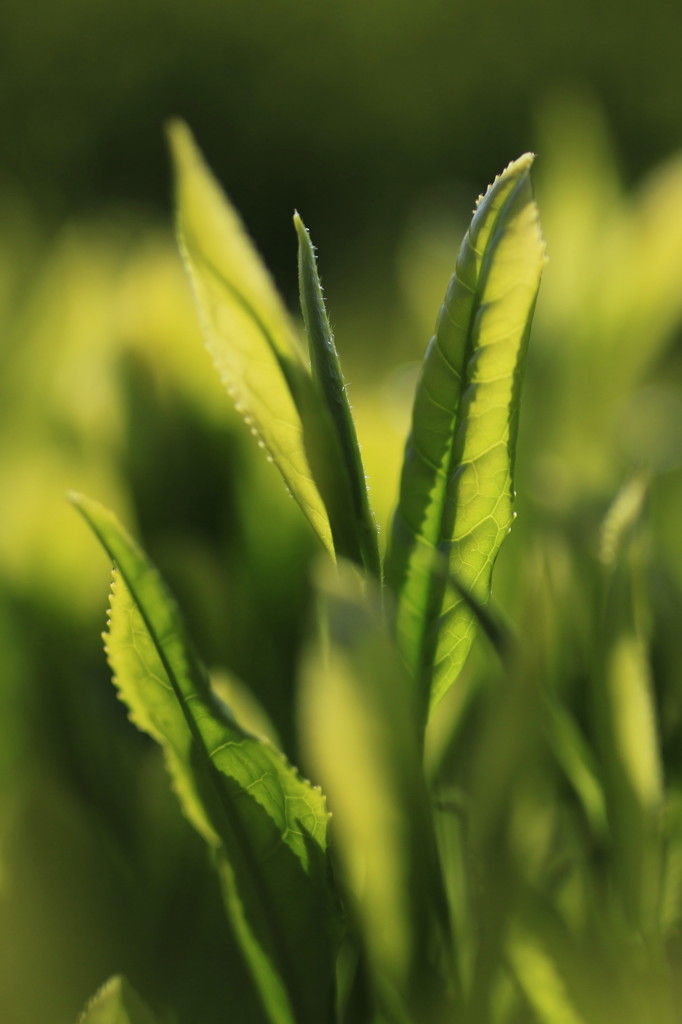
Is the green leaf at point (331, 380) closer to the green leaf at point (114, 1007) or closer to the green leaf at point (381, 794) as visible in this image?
the green leaf at point (381, 794)

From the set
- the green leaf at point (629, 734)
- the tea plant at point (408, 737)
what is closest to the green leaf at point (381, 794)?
the tea plant at point (408, 737)

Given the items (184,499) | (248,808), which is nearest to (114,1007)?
(248,808)

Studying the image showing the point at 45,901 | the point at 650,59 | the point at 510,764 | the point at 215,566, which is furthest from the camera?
the point at 650,59

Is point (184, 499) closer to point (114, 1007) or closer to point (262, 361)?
point (262, 361)

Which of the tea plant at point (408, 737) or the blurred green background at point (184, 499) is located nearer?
the tea plant at point (408, 737)

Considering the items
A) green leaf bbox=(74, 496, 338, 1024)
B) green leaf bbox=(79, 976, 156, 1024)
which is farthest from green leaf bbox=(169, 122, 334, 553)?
green leaf bbox=(79, 976, 156, 1024)

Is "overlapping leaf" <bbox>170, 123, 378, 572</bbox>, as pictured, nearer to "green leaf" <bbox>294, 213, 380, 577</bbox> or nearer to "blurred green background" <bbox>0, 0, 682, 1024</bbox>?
"green leaf" <bbox>294, 213, 380, 577</bbox>

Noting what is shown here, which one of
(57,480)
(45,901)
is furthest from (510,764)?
(57,480)

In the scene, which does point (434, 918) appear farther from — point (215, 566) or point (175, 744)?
point (215, 566)
